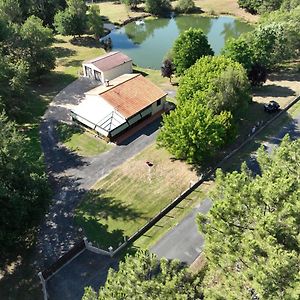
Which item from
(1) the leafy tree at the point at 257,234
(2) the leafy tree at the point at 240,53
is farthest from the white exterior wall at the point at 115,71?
(1) the leafy tree at the point at 257,234

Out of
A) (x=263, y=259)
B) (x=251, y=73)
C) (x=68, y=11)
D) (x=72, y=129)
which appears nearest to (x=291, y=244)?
(x=263, y=259)

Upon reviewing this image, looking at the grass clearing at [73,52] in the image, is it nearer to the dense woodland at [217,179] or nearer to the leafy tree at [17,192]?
the dense woodland at [217,179]

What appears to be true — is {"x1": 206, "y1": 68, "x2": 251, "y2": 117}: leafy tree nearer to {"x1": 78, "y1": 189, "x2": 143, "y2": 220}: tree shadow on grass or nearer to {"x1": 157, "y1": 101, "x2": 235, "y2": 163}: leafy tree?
{"x1": 157, "y1": 101, "x2": 235, "y2": 163}: leafy tree

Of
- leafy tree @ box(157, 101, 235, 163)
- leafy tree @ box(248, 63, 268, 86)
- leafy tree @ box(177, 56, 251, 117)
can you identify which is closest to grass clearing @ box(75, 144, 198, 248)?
leafy tree @ box(157, 101, 235, 163)

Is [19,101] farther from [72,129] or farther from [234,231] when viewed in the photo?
[234,231]

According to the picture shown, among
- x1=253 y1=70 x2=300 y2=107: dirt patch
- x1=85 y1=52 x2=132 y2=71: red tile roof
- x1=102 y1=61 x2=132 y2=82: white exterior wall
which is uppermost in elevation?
x1=85 y1=52 x2=132 y2=71: red tile roof

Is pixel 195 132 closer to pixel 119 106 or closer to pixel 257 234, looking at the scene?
pixel 119 106

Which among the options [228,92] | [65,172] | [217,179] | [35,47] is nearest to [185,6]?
[35,47]
